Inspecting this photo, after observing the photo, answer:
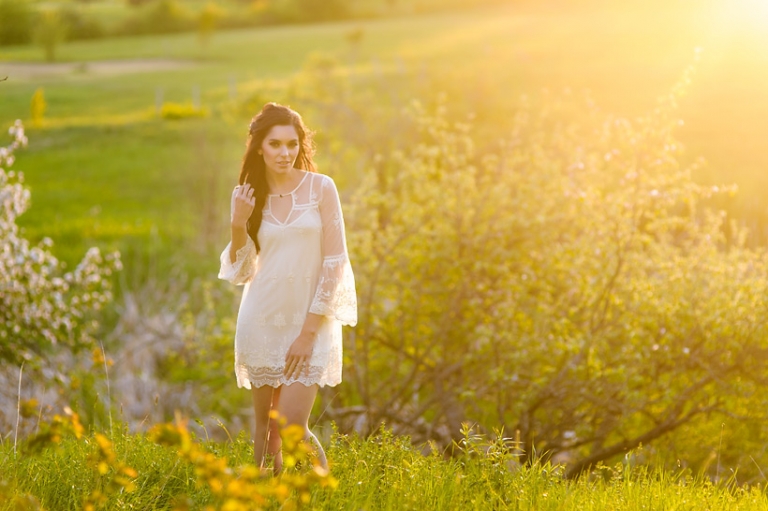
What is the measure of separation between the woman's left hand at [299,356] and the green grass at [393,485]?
1.70 feet

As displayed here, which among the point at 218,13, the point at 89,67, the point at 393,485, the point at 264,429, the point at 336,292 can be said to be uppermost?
the point at 218,13

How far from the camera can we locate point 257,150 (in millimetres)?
4637

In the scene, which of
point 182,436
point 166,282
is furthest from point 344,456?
point 166,282

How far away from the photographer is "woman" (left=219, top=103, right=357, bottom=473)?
14.5 ft

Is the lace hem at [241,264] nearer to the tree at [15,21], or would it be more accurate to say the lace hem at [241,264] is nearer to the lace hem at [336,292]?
the lace hem at [336,292]

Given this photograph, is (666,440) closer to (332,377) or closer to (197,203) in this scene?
(332,377)

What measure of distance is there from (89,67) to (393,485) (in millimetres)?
42221

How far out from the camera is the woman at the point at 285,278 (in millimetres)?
4414

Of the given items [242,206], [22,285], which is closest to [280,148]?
[242,206]

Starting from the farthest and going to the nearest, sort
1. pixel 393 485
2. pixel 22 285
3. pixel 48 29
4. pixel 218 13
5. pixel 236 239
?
1. pixel 218 13
2. pixel 48 29
3. pixel 22 285
4. pixel 236 239
5. pixel 393 485

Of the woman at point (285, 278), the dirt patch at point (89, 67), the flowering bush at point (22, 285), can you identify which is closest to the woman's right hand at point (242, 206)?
the woman at point (285, 278)

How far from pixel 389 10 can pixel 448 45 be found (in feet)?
71.2

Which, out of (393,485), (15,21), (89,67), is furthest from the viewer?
(89,67)

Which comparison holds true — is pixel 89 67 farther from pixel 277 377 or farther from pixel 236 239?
pixel 277 377
